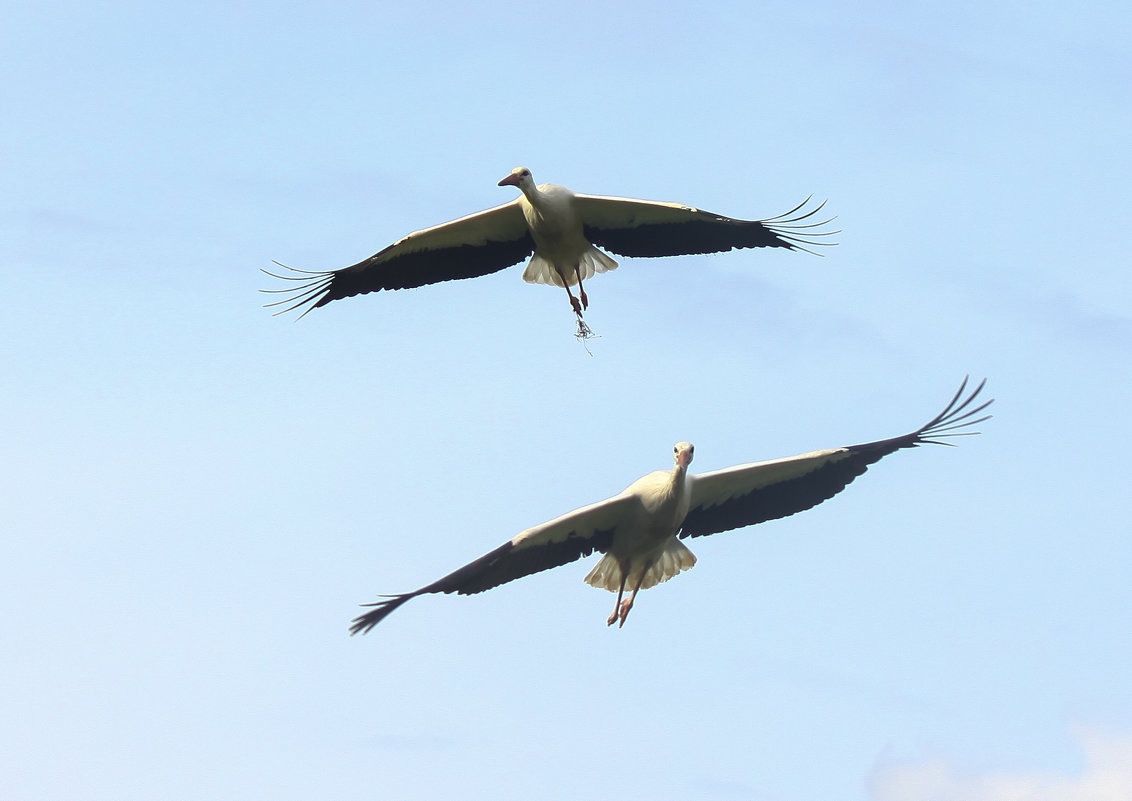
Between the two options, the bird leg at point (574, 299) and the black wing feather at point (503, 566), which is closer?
the black wing feather at point (503, 566)

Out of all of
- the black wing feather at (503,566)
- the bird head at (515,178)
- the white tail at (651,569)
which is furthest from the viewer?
the bird head at (515,178)

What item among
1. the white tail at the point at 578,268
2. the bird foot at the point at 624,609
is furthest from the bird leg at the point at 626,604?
the white tail at the point at 578,268

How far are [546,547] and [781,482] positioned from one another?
2.01 metres

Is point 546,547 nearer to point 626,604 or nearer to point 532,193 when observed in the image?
point 626,604

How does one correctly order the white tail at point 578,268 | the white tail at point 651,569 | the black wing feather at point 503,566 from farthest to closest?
the white tail at point 578,268 → the white tail at point 651,569 → the black wing feather at point 503,566

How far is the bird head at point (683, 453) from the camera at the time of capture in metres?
15.2

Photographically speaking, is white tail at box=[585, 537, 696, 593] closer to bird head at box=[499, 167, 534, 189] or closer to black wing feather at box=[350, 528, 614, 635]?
black wing feather at box=[350, 528, 614, 635]

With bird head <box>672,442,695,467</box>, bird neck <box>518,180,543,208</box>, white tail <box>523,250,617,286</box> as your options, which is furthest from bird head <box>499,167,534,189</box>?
bird head <box>672,442,695,467</box>

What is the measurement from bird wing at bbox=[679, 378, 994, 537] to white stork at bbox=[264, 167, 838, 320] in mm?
2621

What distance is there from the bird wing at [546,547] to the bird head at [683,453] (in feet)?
1.63

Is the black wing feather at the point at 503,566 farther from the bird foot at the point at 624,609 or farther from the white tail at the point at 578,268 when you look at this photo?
Result: the white tail at the point at 578,268

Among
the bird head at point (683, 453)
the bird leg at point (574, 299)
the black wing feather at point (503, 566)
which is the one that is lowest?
the black wing feather at point (503, 566)

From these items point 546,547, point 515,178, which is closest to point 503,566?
point 546,547

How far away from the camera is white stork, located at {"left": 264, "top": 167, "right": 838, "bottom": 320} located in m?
17.7
